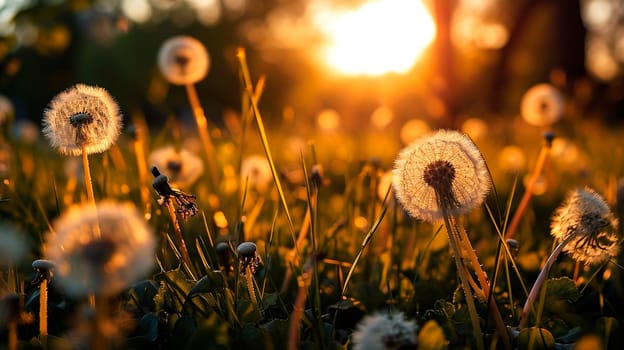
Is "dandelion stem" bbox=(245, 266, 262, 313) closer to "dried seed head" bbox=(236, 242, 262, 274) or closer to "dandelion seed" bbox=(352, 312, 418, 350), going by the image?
"dried seed head" bbox=(236, 242, 262, 274)

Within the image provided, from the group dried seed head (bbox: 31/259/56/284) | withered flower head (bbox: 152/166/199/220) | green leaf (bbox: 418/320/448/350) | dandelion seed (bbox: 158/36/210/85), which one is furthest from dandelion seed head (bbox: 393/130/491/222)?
dandelion seed (bbox: 158/36/210/85)

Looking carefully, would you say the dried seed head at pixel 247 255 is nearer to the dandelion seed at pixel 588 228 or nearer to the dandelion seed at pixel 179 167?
the dandelion seed at pixel 588 228

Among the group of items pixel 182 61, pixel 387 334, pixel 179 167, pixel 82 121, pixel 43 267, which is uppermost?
pixel 182 61

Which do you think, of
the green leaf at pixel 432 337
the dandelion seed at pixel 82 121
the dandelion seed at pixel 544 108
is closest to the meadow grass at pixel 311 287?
the green leaf at pixel 432 337

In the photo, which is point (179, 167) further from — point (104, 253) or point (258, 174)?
point (104, 253)

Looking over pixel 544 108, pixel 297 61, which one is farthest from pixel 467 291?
pixel 297 61
